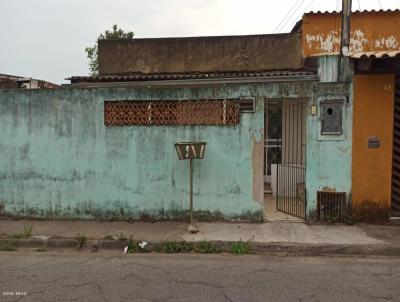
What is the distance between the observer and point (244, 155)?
7727 mm

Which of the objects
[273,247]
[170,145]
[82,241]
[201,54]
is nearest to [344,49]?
[170,145]

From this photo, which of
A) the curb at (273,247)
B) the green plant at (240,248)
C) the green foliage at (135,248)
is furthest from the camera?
the green foliage at (135,248)

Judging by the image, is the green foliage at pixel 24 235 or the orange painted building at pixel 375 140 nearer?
the green foliage at pixel 24 235

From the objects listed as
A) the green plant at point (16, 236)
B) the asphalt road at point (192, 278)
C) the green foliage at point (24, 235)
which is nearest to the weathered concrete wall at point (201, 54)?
the green foliage at point (24, 235)

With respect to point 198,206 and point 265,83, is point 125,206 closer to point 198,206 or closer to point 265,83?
point 198,206

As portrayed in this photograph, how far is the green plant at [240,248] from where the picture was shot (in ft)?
20.7

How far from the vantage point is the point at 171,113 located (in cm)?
789

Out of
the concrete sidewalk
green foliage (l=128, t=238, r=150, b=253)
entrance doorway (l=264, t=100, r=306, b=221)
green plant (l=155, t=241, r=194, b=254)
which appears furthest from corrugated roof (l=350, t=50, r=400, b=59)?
green foliage (l=128, t=238, r=150, b=253)

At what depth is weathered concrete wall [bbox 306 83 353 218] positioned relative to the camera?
24.7 feet

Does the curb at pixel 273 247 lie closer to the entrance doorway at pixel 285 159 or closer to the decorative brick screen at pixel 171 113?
the entrance doorway at pixel 285 159

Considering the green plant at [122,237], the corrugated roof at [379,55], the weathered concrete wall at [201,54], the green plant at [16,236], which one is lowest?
the green plant at [16,236]

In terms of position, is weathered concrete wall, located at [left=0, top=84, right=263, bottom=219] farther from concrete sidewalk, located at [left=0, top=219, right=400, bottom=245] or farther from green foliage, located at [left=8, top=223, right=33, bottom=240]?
green foliage, located at [left=8, top=223, right=33, bottom=240]

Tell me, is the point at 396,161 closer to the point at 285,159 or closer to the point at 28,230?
the point at 285,159

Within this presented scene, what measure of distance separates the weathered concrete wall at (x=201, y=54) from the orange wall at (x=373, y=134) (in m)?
5.10
